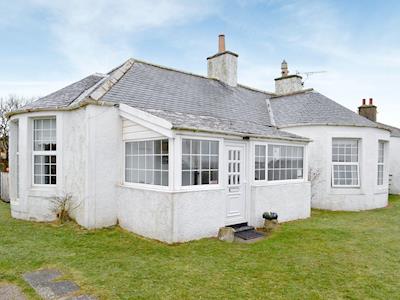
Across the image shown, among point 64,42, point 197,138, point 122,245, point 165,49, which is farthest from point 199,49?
point 122,245

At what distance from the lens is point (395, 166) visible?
19469mm

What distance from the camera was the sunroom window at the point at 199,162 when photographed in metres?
7.70

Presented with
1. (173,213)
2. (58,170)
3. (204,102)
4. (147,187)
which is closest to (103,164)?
(147,187)

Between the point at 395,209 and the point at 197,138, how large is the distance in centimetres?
1130

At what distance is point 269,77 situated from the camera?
66.0ft

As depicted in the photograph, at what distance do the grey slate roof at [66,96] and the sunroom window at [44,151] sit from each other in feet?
1.86

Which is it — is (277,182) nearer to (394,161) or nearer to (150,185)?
(150,185)

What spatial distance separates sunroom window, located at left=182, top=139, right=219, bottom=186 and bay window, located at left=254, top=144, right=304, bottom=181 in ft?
7.05

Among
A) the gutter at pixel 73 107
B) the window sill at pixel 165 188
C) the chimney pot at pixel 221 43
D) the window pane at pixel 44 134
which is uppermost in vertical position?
the chimney pot at pixel 221 43

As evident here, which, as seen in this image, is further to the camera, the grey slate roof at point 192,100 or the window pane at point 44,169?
the window pane at point 44,169

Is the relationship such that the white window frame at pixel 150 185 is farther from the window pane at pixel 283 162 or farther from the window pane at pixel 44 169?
the window pane at pixel 283 162

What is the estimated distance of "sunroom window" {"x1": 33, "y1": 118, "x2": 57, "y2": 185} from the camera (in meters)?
9.91

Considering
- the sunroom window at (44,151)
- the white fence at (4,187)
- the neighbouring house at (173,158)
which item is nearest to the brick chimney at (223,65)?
the neighbouring house at (173,158)

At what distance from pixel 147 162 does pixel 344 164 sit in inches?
381
